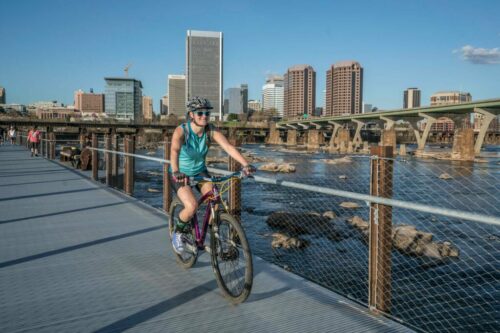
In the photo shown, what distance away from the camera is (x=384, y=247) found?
152 inches

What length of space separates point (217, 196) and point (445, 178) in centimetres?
3255

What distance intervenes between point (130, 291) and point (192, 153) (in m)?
1.52

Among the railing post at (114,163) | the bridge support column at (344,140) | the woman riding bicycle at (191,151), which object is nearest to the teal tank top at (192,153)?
the woman riding bicycle at (191,151)

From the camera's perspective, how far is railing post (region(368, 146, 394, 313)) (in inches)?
149

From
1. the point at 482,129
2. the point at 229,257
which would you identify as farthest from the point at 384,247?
the point at 482,129

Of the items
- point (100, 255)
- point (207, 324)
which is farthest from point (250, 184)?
point (207, 324)

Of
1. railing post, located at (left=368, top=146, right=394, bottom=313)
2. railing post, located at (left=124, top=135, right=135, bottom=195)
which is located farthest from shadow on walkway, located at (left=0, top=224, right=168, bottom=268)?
railing post, located at (left=124, top=135, right=135, bottom=195)

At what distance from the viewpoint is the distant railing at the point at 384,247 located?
3869 millimetres

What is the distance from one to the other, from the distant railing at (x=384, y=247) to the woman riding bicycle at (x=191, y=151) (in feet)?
2.26

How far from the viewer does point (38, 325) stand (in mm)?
3430

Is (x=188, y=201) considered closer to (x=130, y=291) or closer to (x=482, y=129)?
(x=130, y=291)

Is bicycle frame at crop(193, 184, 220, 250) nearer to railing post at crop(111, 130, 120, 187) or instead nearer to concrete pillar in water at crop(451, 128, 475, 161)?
railing post at crop(111, 130, 120, 187)

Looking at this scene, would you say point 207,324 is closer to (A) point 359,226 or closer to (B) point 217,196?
(B) point 217,196

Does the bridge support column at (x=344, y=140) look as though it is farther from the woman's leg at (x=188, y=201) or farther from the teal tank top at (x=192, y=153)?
the woman's leg at (x=188, y=201)
